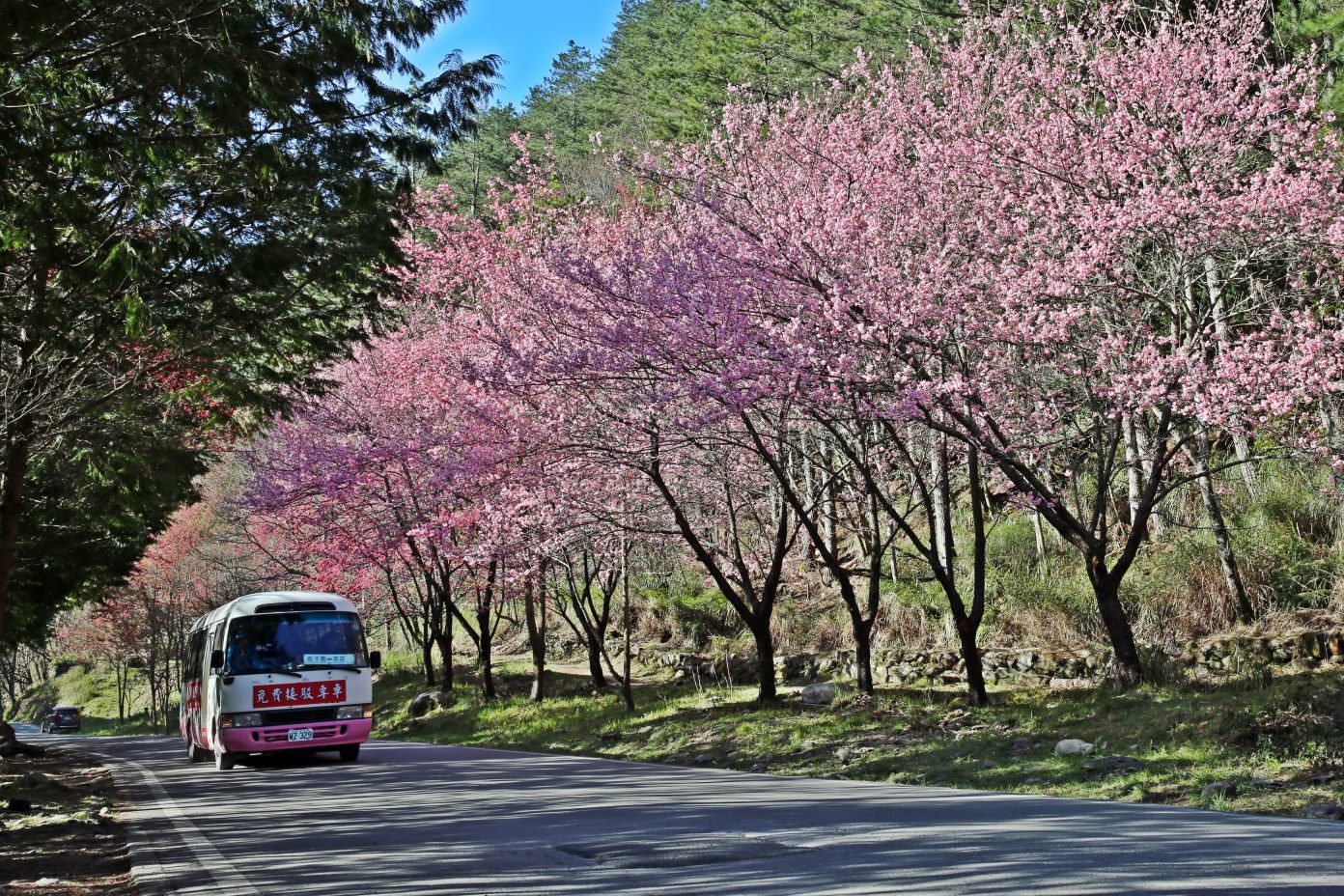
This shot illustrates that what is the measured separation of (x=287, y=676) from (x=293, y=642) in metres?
0.53

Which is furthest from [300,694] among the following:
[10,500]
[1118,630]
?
[1118,630]

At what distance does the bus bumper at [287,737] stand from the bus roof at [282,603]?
1.70 m

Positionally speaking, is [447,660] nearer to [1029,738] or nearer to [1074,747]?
[1029,738]

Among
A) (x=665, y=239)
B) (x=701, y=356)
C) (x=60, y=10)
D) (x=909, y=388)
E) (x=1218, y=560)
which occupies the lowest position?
(x=1218, y=560)

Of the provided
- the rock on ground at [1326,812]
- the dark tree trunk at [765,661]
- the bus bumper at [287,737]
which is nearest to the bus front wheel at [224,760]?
the bus bumper at [287,737]

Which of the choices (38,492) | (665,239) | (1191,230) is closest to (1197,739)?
(1191,230)

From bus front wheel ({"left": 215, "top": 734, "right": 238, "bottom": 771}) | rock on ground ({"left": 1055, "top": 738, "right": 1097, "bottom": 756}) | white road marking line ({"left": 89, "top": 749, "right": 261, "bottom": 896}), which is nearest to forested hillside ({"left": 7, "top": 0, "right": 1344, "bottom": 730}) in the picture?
rock on ground ({"left": 1055, "top": 738, "right": 1097, "bottom": 756})

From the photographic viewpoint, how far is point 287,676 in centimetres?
1694

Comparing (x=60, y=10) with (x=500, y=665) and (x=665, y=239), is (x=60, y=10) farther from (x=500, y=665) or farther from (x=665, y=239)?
(x=500, y=665)

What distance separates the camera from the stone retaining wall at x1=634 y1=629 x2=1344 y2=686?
53.4 feet

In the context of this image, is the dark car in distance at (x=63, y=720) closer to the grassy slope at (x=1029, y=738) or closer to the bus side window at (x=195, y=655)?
the bus side window at (x=195, y=655)

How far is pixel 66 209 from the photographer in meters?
9.95

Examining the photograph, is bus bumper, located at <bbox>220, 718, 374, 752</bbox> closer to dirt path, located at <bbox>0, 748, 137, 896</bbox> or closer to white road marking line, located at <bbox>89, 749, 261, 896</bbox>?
dirt path, located at <bbox>0, 748, 137, 896</bbox>

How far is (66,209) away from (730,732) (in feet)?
37.0
